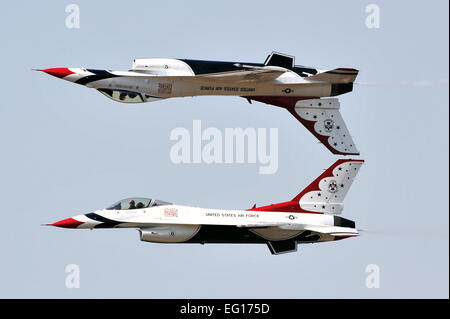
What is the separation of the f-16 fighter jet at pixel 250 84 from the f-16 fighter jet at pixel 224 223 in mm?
2294

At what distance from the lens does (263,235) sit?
156 feet

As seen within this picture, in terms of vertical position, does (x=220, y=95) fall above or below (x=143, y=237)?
above

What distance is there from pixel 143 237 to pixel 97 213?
4.64 ft

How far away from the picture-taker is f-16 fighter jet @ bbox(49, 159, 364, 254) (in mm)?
47312

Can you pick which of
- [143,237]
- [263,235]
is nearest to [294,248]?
[263,235]

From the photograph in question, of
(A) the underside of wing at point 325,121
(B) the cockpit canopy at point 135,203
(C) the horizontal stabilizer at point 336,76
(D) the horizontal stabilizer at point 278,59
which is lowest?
(B) the cockpit canopy at point 135,203

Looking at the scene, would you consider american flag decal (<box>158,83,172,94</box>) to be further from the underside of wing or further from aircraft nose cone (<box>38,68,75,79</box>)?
the underside of wing

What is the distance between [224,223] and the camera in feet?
155

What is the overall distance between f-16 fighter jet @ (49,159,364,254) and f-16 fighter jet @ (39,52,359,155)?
2294 mm

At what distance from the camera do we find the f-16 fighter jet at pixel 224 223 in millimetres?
47312


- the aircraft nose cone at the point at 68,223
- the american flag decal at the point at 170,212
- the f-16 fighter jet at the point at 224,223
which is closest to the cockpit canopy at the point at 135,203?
the f-16 fighter jet at the point at 224,223

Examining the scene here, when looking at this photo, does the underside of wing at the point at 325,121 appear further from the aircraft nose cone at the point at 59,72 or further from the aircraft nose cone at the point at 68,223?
the aircraft nose cone at the point at 68,223

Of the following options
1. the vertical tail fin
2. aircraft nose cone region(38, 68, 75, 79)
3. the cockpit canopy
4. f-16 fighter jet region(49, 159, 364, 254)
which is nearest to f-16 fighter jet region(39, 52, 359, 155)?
aircraft nose cone region(38, 68, 75, 79)

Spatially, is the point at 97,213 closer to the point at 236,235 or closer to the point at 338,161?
the point at 236,235
